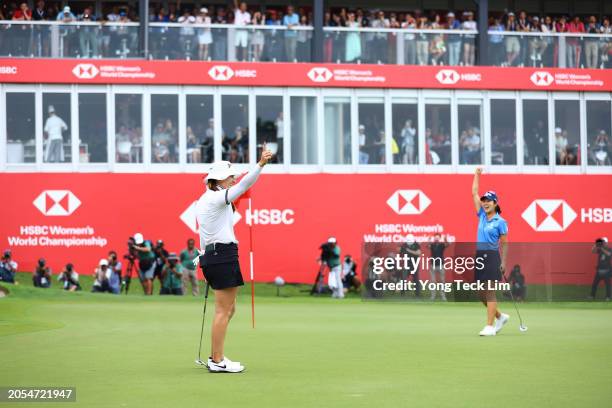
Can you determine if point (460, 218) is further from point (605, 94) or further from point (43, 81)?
point (43, 81)

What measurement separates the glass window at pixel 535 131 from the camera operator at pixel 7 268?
60.2ft

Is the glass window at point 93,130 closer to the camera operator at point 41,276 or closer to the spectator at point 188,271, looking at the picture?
the camera operator at point 41,276

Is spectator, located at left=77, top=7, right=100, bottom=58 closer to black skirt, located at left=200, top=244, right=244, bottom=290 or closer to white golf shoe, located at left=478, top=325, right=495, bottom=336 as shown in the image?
white golf shoe, located at left=478, top=325, right=495, bottom=336

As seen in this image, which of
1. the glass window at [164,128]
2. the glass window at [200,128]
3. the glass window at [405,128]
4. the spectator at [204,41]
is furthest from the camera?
the glass window at [405,128]

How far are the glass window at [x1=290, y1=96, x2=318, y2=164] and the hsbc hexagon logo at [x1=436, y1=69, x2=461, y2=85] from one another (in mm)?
4556

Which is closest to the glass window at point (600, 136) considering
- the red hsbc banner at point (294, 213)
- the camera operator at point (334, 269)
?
the red hsbc banner at point (294, 213)

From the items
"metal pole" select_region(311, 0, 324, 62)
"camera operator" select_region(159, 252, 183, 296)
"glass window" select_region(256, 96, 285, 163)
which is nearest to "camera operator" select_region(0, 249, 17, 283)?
"camera operator" select_region(159, 252, 183, 296)

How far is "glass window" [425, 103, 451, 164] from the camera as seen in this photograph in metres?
40.8

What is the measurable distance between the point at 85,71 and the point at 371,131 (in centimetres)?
1004

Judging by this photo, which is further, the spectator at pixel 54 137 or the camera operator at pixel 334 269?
the spectator at pixel 54 137

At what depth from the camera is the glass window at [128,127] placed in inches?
1522

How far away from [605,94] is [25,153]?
20726 mm

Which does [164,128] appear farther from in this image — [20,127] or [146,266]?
[146,266]

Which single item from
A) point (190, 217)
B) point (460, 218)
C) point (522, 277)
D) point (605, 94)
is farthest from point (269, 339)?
point (605, 94)
